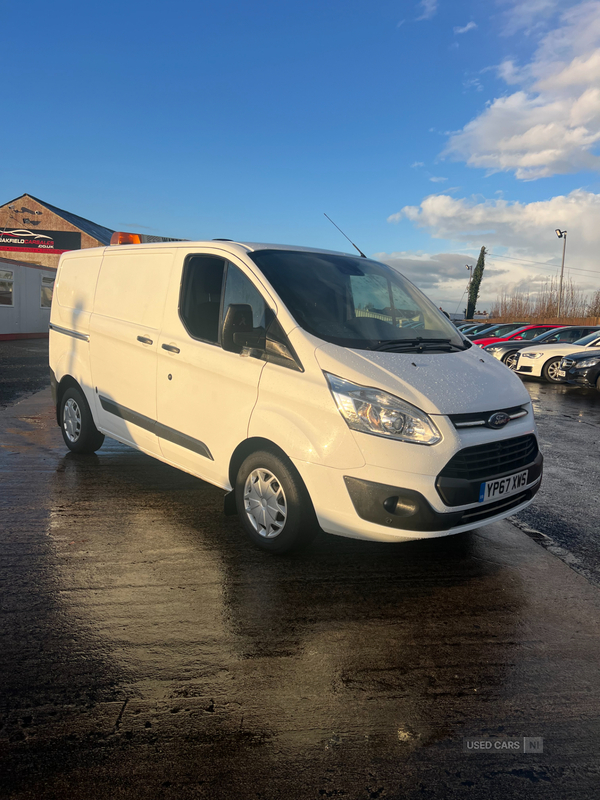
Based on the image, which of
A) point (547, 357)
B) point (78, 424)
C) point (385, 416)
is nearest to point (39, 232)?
point (547, 357)

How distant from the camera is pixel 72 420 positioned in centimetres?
635

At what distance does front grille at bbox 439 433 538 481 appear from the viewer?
3.51 meters

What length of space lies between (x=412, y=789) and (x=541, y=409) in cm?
1015

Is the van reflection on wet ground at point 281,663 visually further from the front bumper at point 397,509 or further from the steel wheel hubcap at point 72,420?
the steel wheel hubcap at point 72,420

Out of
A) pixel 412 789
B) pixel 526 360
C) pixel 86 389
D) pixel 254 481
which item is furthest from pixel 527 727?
pixel 526 360

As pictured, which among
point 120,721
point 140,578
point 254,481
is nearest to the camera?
point 120,721

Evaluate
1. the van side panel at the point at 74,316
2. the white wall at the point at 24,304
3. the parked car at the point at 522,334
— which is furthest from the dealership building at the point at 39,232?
the van side panel at the point at 74,316

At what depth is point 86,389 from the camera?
5906mm

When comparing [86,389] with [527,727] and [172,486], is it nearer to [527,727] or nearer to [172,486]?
Result: [172,486]

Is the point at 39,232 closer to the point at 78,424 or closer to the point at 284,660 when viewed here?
the point at 78,424

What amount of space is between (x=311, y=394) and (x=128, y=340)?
2.20 m

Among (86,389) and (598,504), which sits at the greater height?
(86,389)

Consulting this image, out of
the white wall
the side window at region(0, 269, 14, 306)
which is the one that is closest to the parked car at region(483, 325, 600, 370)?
the side window at region(0, 269, 14, 306)

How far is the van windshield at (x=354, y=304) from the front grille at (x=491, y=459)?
83cm
